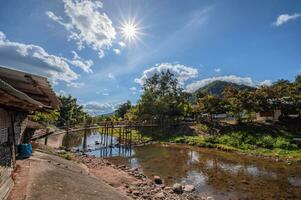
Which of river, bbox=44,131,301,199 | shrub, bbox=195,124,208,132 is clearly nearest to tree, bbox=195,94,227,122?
shrub, bbox=195,124,208,132

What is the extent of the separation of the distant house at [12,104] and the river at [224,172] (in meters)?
10.0

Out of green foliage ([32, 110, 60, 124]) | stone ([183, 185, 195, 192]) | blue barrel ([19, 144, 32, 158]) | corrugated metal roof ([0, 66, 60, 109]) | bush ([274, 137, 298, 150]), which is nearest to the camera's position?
corrugated metal roof ([0, 66, 60, 109])

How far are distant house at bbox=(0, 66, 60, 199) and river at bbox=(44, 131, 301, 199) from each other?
32.9ft

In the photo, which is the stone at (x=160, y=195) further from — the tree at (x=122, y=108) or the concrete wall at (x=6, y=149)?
the tree at (x=122, y=108)

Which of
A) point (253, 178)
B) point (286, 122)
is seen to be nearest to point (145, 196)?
point (253, 178)

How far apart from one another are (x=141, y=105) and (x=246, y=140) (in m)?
20.8

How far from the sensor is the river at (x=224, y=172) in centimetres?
1543

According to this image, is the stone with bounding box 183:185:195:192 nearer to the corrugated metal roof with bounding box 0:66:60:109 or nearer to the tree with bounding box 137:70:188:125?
the corrugated metal roof with bounding box 0:66:60:109

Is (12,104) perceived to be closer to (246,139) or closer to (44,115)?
(44,115)

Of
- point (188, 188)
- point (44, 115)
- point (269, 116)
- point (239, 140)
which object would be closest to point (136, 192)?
point (188, 188)

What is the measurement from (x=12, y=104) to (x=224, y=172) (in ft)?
55.7

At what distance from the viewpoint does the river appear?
1543 centimetres

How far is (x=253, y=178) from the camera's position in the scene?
60.4ft

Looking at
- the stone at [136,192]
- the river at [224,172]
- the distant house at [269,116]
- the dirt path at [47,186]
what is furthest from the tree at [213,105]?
the dirt path at [47,186]
